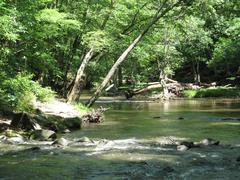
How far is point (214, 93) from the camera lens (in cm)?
4562

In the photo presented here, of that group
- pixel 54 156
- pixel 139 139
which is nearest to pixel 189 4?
pixel 139 139

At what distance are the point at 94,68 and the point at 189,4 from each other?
34.1ft

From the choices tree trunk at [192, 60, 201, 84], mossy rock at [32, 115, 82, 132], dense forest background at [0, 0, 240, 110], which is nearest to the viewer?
dense forest background at [0, 0, 240, 110]

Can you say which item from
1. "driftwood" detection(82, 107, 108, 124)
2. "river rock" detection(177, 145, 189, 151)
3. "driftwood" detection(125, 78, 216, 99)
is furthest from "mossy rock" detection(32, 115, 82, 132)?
"driftwood" detection(125, 78, 216, 99)

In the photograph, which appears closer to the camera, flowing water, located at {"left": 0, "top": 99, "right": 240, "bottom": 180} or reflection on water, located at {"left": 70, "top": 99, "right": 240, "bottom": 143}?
flowing water, located at {"left": 0, "top": 99, "right": 240, "bottom": 180}

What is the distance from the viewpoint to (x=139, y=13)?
2962cm

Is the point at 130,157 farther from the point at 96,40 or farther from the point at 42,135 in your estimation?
the point at 96,40

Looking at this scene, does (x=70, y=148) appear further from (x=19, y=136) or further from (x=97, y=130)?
(x=97, y=130)

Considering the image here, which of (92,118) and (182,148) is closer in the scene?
(182,148)

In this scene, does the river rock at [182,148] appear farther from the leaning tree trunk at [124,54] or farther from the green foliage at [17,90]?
the leaning tree trunk at [124,54]

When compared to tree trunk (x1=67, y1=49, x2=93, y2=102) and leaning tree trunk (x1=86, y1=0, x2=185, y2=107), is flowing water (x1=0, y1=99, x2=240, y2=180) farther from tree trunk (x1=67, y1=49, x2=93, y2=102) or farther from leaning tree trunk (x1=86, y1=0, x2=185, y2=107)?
tree trunk (x1=67, y1=49, x2=93, y2=102)

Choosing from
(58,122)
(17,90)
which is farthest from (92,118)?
(17,90)

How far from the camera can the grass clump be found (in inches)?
1769

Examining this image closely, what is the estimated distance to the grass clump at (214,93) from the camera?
147 ft
